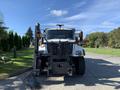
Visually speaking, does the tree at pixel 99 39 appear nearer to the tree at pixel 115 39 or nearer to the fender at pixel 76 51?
the tree at pixel 115 39

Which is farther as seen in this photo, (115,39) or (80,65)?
(115,39)

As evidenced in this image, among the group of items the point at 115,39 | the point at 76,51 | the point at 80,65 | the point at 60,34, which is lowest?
the point at 80,65

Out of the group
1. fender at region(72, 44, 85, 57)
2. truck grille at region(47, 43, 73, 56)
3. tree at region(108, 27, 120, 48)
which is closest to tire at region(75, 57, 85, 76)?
fender at region(72, 44, 85, 57)

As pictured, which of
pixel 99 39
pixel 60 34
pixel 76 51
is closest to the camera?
pixel 76 51

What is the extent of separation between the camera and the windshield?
17344mm

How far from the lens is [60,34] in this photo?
17.5 m

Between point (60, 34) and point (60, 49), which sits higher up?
point (60, 34)

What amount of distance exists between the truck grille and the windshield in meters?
1.60

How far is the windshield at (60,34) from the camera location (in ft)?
56.9

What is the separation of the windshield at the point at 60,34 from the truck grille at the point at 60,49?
1.60 m

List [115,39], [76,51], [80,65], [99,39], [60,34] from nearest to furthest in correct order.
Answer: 1. [76,51]
2. [80,65]
3. [60,34]
4. [115,39]
5. [99,39]

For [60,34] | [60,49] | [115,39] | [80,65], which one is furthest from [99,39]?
[60,49]

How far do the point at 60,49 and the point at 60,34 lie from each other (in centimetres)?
217

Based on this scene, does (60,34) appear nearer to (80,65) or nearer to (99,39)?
(80,65)
